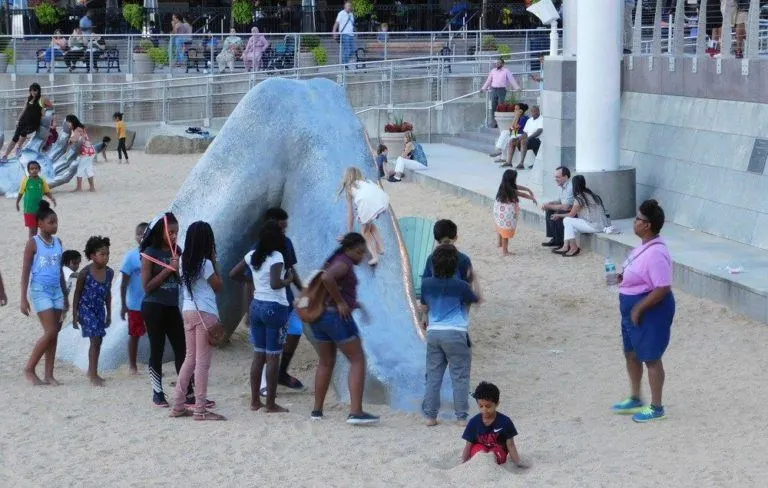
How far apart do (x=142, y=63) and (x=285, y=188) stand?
22720mm

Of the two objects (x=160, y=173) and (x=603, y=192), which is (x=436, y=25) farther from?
(x=603, y=192)

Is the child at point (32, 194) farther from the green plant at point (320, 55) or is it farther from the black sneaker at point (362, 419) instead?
the green plant at point (320, 55)

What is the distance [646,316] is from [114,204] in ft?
46.3

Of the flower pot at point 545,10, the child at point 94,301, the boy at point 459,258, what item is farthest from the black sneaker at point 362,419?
the flower pot at point 545,10

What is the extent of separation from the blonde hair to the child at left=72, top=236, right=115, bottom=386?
Answer: 1.88 metres

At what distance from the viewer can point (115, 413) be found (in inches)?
384

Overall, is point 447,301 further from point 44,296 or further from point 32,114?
point 32,114

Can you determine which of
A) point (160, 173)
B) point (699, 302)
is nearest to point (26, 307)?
point (699, 302)

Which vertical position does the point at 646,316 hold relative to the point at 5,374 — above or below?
above

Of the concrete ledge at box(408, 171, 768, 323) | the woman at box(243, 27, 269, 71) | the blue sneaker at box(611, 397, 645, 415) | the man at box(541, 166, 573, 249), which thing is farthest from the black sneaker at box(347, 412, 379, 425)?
the woman at box(243, 27, 269, 71)

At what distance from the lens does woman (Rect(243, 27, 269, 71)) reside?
3225cm

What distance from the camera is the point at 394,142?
1075 inches

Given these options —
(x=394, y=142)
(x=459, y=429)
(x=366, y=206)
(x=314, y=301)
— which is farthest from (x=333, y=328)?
(x=394, y=142)

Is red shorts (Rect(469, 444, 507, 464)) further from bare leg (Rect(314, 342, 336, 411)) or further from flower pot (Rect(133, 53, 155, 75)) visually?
flower pot (Rect(133, 53, 155, 75))
